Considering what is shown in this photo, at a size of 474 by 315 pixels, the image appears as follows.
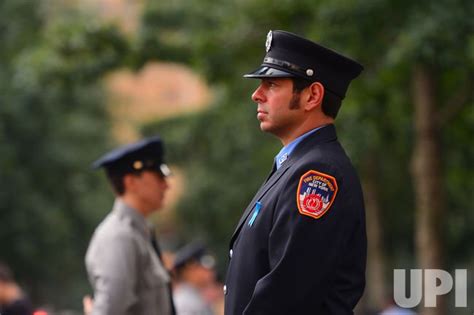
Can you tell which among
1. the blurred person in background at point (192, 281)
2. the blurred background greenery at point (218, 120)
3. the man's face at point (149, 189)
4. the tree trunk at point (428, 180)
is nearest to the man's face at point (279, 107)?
the man's face at point (149, 189)

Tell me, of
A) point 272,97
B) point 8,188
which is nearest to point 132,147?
point 272,97

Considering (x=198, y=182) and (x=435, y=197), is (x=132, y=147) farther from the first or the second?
(x=198, y=182)

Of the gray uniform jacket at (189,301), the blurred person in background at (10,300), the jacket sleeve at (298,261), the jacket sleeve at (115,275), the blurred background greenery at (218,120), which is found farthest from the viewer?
the blurred background greenery at (218,120)

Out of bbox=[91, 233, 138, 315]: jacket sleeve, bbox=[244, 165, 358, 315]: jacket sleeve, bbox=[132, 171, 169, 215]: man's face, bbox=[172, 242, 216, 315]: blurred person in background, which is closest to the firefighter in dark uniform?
bbox=[244, 165, 358, 315]: jacket sleeve

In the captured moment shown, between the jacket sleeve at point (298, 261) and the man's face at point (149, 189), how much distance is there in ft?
8.64

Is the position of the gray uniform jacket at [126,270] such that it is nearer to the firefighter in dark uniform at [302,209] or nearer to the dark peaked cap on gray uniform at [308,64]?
the firefighter in dark uniform at [302,209]

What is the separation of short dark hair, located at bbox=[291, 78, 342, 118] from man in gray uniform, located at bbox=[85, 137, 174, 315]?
211 centimetres

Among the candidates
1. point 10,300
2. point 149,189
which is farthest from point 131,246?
point 10,300

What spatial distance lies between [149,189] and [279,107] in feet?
8.21

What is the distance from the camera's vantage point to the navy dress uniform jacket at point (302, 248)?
411 centimetres

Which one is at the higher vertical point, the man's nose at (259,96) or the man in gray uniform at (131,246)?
the man's nose at (259,96)

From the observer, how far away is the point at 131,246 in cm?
642

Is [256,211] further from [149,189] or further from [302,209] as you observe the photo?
[149,189]

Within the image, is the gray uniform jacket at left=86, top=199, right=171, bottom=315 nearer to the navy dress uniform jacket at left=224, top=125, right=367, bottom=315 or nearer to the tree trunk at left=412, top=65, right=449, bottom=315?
the navy dress uniform jacket at left=224, top=125, right=367, bottom=315
